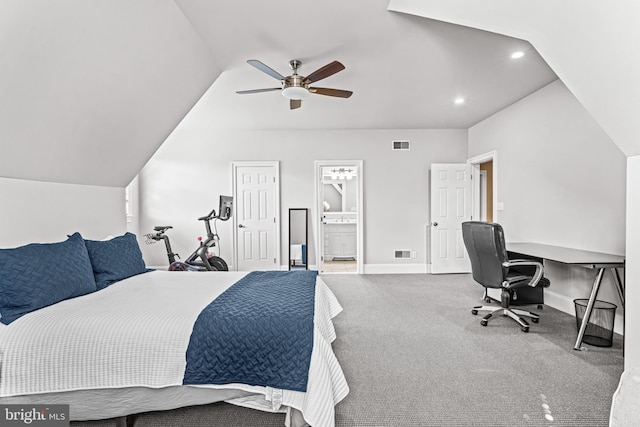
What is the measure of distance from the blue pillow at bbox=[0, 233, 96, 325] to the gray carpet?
823mm

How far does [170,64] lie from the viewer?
3029 millimetres

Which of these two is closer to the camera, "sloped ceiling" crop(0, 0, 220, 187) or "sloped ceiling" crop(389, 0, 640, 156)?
"sloped ceiling" crop(389, 0, 640, 156)

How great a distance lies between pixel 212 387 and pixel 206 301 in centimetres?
57

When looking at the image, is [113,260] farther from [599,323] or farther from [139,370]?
[599,323]

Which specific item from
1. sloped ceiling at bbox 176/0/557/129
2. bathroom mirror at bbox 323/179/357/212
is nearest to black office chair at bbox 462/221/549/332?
sloped ceiling at bbox 176/0/557/129

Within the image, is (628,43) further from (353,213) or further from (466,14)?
(353,213)

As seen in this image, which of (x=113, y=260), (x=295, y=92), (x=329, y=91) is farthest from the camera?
(x=329, y=91)

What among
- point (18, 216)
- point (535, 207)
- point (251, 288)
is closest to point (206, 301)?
point (251, 288)

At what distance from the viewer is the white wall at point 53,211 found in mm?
2439

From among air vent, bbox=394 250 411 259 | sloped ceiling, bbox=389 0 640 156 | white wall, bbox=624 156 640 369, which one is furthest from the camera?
air vent, bbox=394 250 411 259

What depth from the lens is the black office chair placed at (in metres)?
3.20

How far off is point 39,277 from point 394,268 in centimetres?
516

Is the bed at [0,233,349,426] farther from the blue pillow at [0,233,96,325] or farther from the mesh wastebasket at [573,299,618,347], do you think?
the mesh wastebasket at [573,299,618,347]

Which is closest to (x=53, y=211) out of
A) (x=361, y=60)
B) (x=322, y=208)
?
(x=361, y=60)
